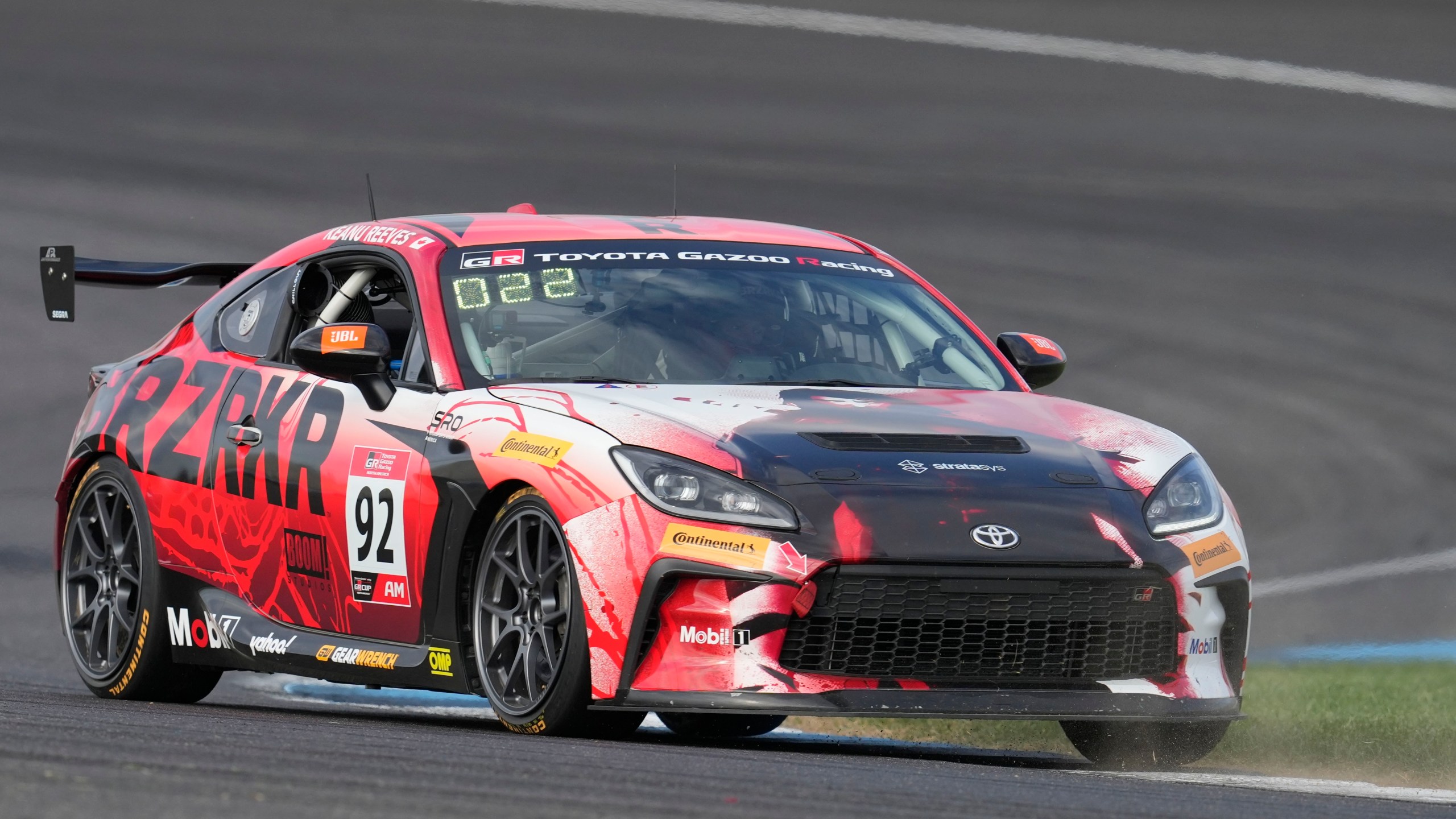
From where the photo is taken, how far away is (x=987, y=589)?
5.95 m

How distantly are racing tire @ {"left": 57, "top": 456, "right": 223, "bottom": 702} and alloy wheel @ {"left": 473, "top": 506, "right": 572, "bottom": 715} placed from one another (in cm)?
186

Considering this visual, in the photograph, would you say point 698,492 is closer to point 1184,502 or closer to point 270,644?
point 1184,502

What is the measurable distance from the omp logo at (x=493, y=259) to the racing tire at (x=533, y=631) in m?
1.09

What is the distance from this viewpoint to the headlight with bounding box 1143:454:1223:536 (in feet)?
20.5

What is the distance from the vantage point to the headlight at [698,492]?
591cm

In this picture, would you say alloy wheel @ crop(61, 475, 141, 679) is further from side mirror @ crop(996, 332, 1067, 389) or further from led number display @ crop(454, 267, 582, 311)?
side mirror @ crop(996, 332, 1067, 389)

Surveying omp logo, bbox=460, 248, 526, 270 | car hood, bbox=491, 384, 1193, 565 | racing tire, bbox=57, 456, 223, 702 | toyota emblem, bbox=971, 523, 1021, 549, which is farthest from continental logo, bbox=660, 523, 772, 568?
racing tire, bbox=57, 456, 223, 702

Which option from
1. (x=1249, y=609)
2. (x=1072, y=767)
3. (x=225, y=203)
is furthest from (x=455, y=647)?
(x=225, y=203)

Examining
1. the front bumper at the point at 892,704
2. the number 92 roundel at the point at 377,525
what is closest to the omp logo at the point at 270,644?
the number 92 roundel at the point at 377,525

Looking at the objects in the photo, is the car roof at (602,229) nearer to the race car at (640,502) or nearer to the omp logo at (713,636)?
the race car at (640,502)

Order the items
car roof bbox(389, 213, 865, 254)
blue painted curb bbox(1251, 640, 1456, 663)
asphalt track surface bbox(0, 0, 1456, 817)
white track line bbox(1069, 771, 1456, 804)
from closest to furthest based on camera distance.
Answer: white track line bbox(1069, 771, 1456, 804), car roof bbox(389, 213, 865, 254), blue painted curb bbox(1251, 640, 1456, 663), asphalt track surface bbox(0, 0, 1456, 817)

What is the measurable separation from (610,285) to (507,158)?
9.14 metres

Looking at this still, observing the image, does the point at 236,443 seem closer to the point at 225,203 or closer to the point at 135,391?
the point at 135,391

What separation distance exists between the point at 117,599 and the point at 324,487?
→ 1.42 metres
